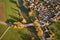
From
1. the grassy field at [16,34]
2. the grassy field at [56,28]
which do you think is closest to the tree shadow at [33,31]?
the grassy field at [16,34]

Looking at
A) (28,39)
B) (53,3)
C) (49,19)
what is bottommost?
(28,39)

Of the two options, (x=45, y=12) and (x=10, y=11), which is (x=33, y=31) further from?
(x=10, y=11)

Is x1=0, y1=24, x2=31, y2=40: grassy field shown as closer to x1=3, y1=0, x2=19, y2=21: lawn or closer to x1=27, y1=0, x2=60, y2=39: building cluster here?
x1=3, y1=0, x2=19, y2=21: lawn

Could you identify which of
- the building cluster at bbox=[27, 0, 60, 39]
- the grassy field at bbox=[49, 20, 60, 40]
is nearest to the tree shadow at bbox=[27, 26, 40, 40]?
the building cluster at bbox=[27, 0, 60, 39]

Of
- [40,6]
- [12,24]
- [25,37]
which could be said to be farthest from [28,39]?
[40,6]

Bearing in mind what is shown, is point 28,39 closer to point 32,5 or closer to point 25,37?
point 25,37

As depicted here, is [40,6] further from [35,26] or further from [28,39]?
[28,39]

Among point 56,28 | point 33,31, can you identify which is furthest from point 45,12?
point 33,31

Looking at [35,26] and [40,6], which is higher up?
[40,6]

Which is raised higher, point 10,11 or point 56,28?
point 10,11
